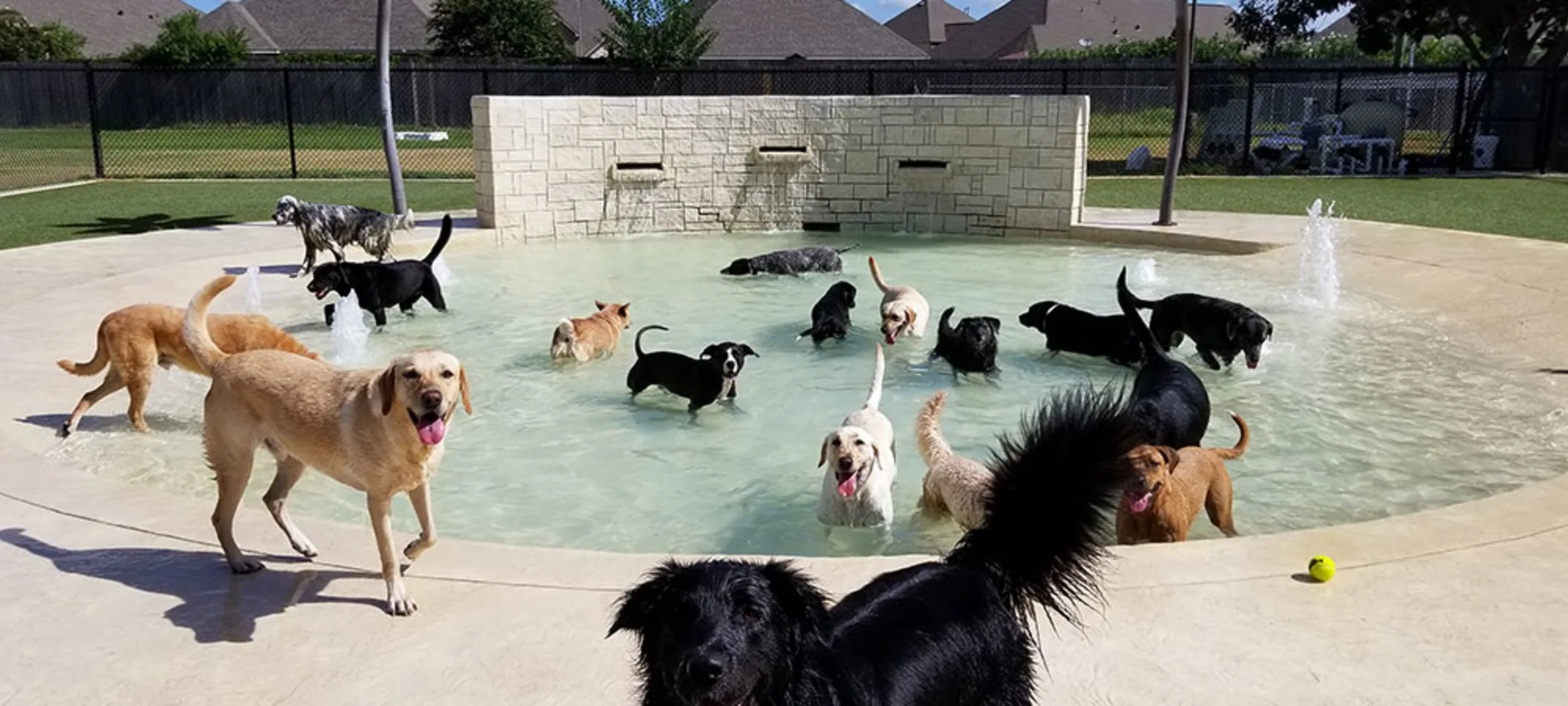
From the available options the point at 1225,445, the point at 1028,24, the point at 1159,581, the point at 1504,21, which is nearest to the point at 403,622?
the point at 1159,581

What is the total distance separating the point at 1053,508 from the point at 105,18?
77.0 meters

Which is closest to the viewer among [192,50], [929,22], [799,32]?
[192,50]

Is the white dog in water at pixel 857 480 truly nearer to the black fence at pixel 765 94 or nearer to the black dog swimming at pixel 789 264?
the black dog swimming at pixel 789 264

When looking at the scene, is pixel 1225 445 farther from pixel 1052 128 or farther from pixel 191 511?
pixel 1052 128

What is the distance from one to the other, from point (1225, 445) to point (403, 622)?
→ 191 inches

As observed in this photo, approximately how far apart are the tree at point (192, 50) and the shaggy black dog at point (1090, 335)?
136 feet

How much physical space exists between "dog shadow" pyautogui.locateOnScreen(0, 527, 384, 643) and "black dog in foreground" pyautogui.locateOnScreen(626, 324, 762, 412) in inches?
133

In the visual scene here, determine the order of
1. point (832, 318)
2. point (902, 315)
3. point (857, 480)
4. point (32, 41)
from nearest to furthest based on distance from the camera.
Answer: point (857, 480) → point (902, 315) → point (832, 318) → point (32, 41)

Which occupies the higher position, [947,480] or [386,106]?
[386,106]

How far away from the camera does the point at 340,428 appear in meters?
3.93

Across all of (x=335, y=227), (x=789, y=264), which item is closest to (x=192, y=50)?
(x=335, y=227)

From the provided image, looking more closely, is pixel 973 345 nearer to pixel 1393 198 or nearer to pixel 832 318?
pixel 832 318

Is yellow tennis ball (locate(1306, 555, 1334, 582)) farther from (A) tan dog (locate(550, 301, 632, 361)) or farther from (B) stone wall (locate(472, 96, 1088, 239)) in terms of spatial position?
(B) stone wall (locate(472, 96, 1088, 239))

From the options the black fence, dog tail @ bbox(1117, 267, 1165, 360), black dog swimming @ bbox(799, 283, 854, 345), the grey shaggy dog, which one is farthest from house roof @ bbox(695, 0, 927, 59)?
dog tail @ bbox(1117, 267, 1165, 360)
